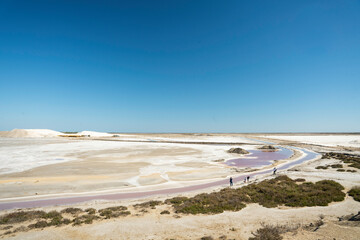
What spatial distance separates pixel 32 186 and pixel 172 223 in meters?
20.5

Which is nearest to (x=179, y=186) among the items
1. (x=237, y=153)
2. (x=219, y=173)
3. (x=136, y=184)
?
(x=136, y=184)

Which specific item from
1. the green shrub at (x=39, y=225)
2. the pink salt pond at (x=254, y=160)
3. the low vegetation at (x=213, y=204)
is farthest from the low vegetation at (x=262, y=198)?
the pink salt pond at (x=254, y=160)

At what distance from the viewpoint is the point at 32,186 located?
74.7ft

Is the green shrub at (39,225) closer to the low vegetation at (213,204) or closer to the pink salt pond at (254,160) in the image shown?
the low vegetation at (213,204)

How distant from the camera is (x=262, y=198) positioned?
17.4 m

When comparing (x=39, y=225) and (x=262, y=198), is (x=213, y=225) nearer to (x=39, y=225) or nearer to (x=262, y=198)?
(x=262, y=198)

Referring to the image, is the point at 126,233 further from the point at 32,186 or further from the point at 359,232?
the point at 32,186

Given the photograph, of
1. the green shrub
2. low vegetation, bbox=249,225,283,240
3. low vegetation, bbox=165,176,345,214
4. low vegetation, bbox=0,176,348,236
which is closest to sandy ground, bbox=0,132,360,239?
low vegetation, bbox=249,225,283,240

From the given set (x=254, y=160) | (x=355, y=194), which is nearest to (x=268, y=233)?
(x=355, y=194)

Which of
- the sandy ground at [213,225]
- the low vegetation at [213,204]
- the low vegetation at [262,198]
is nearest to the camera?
the sandy ground at [213,225]

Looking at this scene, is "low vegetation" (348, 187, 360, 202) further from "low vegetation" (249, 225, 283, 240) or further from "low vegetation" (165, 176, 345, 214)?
"low vegetation" (249, 225, 283, 240)

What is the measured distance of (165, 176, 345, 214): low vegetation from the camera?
15.4m

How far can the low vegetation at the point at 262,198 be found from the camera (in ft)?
50.6

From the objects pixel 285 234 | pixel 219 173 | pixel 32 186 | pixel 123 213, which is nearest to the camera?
pixel 285 234
